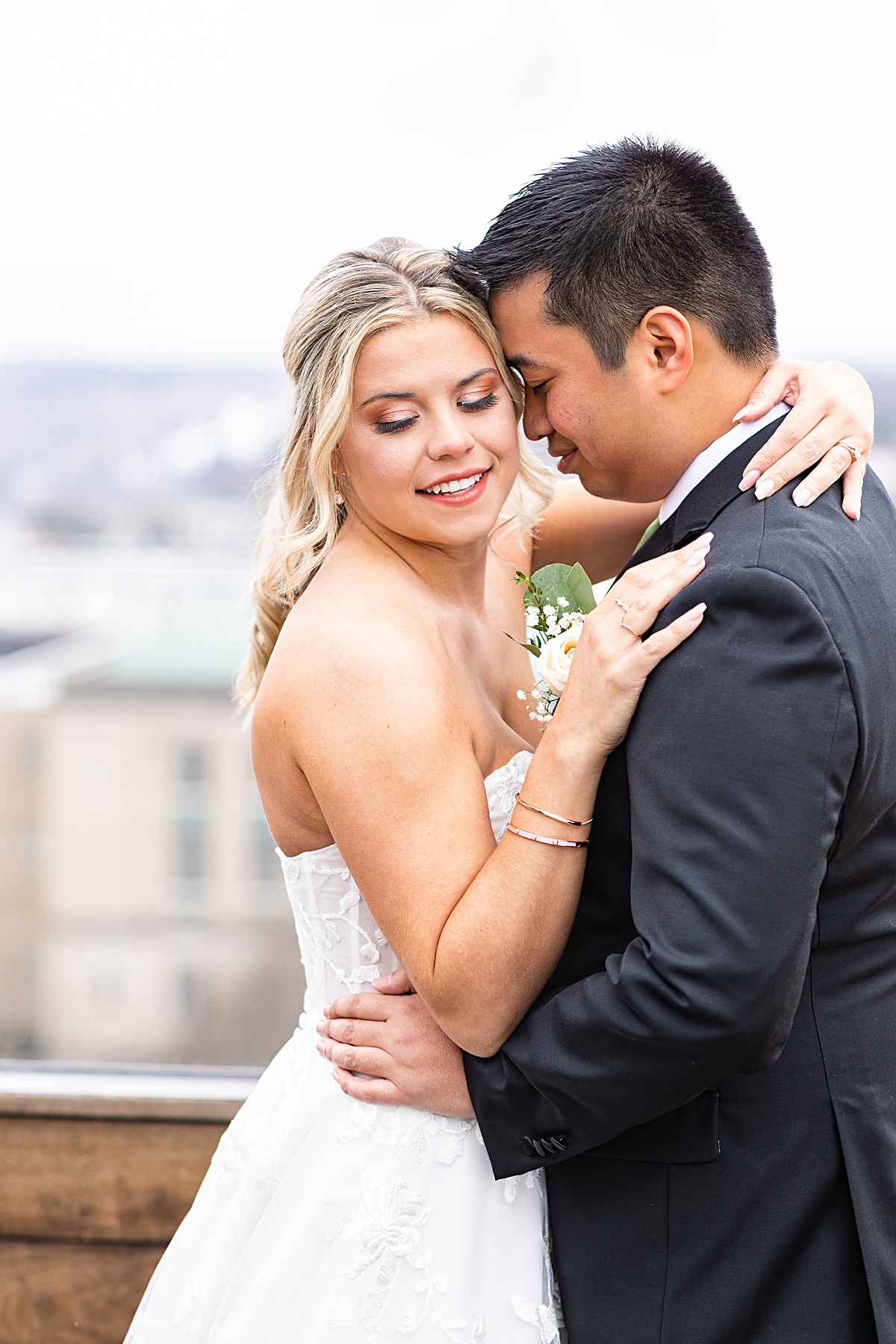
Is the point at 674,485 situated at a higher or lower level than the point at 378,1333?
higher

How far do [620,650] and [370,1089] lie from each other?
0.68 m

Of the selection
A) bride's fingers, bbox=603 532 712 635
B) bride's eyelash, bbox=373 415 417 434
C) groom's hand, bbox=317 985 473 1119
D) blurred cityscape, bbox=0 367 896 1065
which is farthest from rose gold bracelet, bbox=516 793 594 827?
blurred cityscape, bbox=0 367 896 1065

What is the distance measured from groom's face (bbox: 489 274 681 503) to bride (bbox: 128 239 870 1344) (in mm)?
70

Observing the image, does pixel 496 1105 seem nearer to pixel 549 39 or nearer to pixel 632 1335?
pixel 632 1335

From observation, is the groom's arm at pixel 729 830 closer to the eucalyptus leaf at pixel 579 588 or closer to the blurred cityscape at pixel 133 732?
the eucalyptus leaf at pixel 579 588

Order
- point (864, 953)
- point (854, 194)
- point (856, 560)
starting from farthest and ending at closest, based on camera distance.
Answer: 1. point (854, 194)
2. point (864, 953)
3. point (856, 560)

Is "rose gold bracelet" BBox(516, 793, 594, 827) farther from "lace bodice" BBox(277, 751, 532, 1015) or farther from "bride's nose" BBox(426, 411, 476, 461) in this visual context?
"bride's nose" BBox(426, 411, 476, 461)

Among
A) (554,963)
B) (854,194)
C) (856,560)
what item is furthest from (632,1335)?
(854,194)

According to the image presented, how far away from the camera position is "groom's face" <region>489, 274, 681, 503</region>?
131 cm

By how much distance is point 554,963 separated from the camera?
122 cm

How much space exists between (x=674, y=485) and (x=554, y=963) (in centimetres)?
62

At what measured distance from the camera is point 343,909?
147 cm

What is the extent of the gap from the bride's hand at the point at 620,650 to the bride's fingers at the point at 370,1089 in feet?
1.76

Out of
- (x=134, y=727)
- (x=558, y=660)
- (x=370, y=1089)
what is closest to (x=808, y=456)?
(x=558, y=660)
